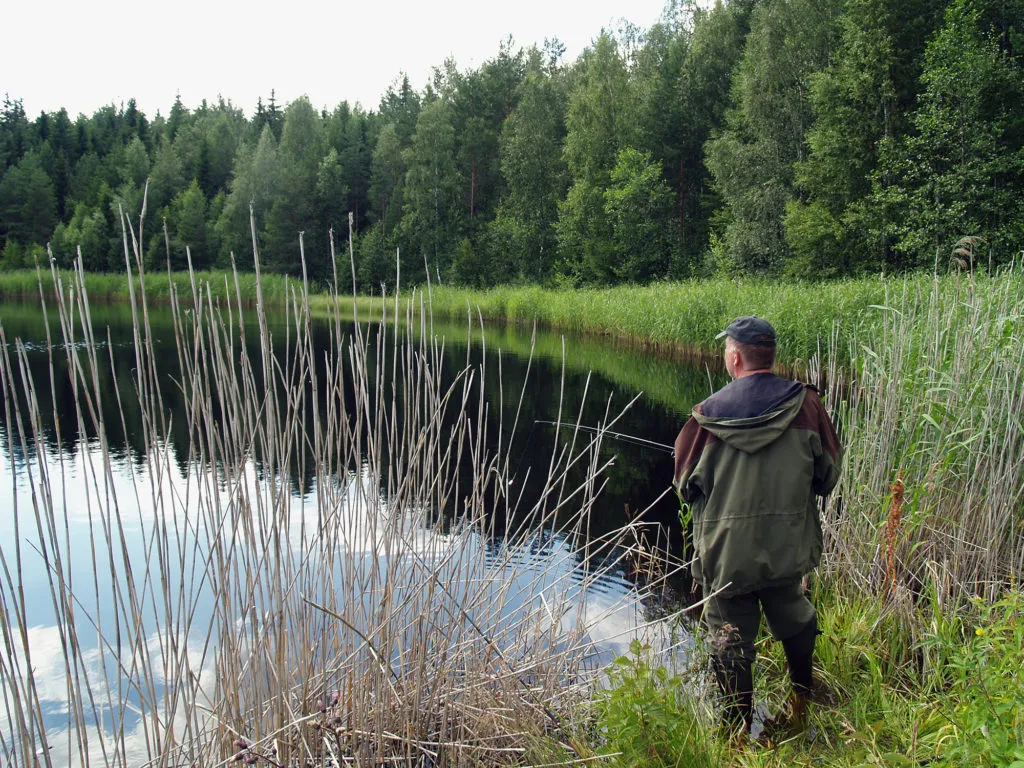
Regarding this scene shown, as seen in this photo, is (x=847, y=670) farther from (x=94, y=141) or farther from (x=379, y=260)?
(x=94, y=141)

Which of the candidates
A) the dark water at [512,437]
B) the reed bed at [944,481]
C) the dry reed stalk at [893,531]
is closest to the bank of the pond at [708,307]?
the reed bed at [944,481]

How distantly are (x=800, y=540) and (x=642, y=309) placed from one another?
1583 cm

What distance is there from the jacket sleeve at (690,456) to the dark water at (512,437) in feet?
1.15

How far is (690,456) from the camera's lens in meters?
2.73

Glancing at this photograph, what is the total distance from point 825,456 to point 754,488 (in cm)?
31

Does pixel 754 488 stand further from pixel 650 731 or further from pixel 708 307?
pixel 708 307

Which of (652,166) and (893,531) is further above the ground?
(652,166)

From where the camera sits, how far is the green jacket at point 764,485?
2570mm

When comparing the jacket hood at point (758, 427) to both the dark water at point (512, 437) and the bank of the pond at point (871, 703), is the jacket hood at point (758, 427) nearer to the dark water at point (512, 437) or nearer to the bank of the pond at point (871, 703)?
the dark water at point (512, 437)

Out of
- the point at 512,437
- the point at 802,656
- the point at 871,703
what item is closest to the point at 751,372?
the point at 802,656

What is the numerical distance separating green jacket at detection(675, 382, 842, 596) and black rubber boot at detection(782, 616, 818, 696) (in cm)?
31

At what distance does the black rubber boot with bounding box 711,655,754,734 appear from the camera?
2.83m

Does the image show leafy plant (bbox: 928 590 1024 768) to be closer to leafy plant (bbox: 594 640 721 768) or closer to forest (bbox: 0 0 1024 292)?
leafy plant (bbox: 594 640 721 768)

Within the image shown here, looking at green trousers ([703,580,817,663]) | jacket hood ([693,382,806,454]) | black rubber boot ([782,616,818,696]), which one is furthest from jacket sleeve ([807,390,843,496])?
black rubber boot ([782,616,818,696])
